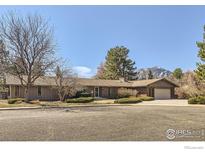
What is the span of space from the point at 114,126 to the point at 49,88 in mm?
23238

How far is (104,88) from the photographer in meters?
37.1

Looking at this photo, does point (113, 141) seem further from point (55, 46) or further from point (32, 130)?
point (55, 46)

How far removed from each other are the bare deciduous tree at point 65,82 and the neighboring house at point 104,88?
173 cm

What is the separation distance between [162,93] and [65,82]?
15139 mm

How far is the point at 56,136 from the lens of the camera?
8.59 meters

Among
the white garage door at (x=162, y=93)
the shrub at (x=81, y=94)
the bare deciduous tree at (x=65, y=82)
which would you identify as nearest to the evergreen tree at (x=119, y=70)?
the white garage door at (x=162, y=93)

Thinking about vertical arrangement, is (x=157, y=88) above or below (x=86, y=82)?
below

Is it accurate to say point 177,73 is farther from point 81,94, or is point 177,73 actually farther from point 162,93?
point 81,94

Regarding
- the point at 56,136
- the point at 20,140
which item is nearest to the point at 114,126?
the point at 56,136

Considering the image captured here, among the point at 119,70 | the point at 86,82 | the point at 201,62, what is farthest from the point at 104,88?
the point at 201,62

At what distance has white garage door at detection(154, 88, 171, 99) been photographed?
38.0m

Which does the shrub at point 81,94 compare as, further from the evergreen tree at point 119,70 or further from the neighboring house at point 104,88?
the evergreen tree at point 119,70

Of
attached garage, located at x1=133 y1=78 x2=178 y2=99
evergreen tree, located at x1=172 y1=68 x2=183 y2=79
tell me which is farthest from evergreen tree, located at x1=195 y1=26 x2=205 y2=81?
evergreen tree, located at x1=172 y1=68 x2=183 y2=79
